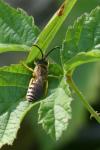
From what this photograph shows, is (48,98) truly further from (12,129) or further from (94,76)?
(94,76)

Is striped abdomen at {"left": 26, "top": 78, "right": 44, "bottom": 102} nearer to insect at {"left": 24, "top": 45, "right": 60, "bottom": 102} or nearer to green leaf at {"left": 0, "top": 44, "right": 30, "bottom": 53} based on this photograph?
insect at {"left": 24, "top": 45, "right": 60, "bottom": 102}

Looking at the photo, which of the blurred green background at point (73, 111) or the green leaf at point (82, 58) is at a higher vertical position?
the green leaf at point (82, 58)

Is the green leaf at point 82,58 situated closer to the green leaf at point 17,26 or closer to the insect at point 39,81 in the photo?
the insect at point 39,81

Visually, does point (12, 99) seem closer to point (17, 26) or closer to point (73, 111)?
point (17, 26)

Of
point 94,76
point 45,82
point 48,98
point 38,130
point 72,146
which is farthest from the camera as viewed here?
point 72,146

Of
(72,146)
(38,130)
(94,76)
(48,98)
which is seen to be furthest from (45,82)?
(72,146)

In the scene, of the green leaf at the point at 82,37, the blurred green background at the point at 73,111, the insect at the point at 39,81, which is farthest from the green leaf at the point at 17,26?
the blurred green background at the point at 73,111

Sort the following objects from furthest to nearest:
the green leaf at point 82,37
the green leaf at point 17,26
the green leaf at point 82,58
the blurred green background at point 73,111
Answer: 1. the blurred green background at point 73,111
2. the green leaf at point 17,26
3. the green leaf at point 82,37
4. the green leaf at point 82,58
